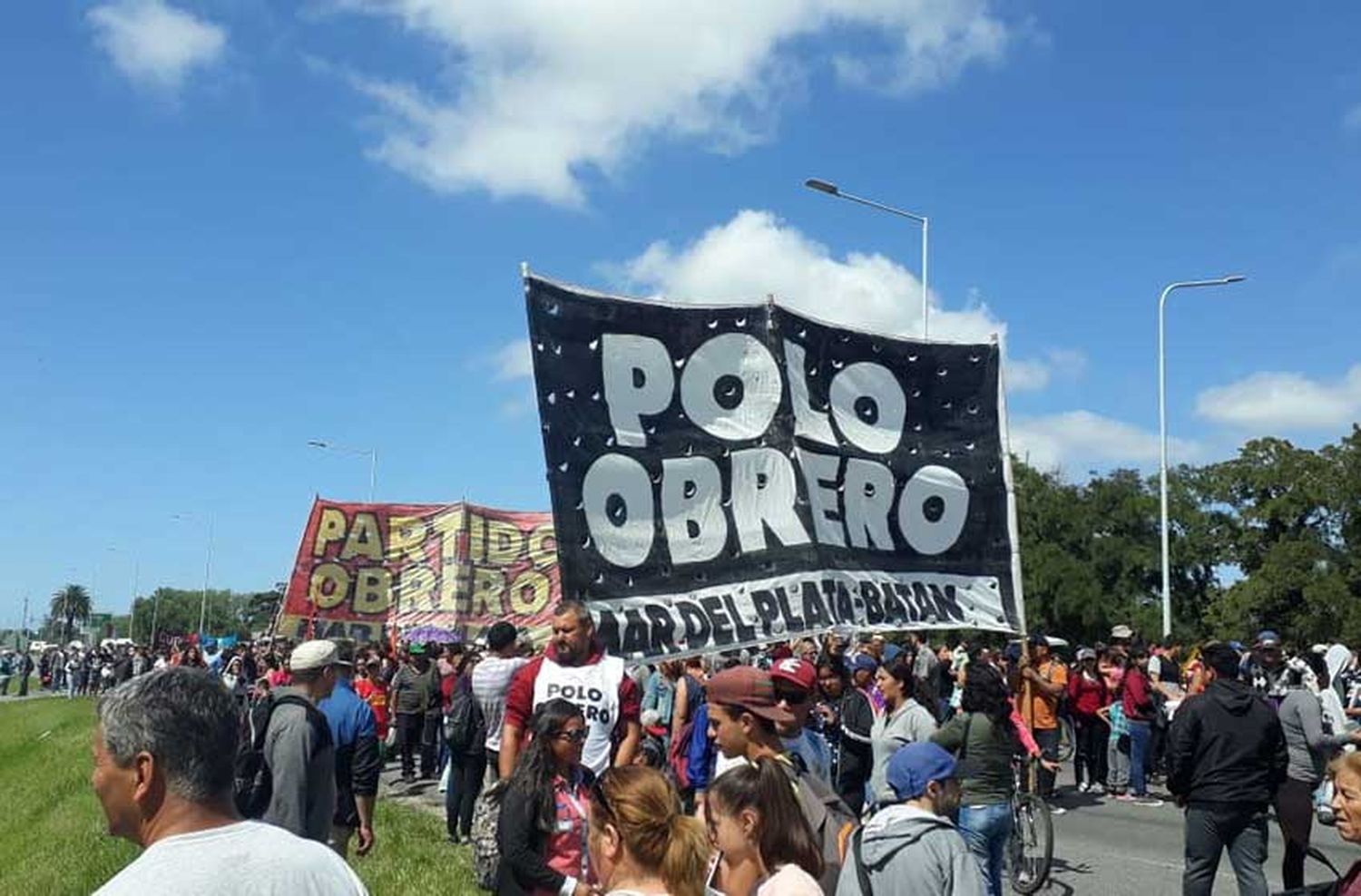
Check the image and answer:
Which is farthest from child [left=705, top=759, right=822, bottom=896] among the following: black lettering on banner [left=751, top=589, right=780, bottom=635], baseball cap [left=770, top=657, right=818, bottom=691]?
black lettering on banner [left=751, top=589, right=780, bottom=635]

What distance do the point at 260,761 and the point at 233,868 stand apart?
4229mm

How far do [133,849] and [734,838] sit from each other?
9.85 meters

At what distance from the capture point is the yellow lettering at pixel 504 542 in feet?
102

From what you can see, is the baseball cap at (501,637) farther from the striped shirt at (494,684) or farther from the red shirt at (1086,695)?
the red shirt at (1086,695)

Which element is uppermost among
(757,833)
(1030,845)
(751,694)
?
(751,694)

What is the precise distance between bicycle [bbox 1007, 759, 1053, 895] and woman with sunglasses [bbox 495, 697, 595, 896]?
5646mm

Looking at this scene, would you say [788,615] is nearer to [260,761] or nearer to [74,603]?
[260,761]

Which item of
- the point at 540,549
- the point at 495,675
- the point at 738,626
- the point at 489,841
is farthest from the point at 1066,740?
the point at 540,549

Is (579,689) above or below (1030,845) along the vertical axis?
above

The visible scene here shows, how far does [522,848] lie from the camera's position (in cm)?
468

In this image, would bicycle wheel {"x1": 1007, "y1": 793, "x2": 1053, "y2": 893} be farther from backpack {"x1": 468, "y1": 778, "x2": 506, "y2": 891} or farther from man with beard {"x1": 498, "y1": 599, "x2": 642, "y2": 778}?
backpack {"x1": 468, "y1": 778, "x2": 506, "y2": 891}

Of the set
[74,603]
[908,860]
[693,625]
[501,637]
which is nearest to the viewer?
[908,860]

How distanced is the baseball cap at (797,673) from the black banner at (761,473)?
2.33 m

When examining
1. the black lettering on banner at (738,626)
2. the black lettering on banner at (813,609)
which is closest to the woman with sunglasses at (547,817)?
the black lettering on banner at (738,626)
